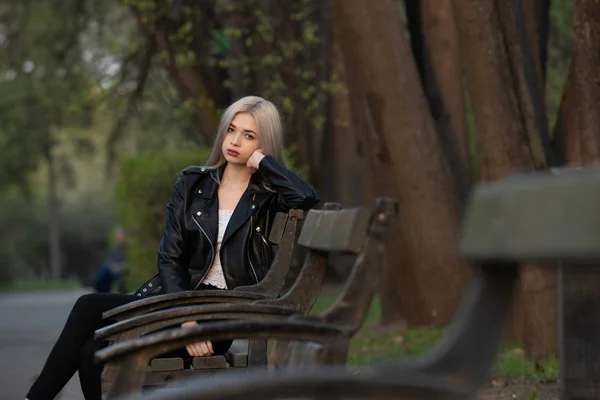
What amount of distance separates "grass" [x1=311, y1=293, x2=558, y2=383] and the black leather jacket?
1712mm

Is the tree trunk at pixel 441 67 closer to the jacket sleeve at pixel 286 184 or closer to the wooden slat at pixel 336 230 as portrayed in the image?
the jacket sleeve at pixel 286 184

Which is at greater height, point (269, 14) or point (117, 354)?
point (269, 14)

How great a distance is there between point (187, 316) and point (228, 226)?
1088 millimetres

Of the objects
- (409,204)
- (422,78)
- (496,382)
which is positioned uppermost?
(422,78)

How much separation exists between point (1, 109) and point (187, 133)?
266 inches

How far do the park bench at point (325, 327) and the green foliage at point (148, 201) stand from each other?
12.1m

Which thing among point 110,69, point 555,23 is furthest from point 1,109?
point 555,23

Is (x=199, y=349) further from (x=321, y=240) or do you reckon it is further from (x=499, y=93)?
(x=499, y=93)

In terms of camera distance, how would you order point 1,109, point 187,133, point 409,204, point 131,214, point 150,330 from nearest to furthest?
1. point 150,330
2. point 409,204
3. point 131,214
4. point 187,133
5. point 1,109

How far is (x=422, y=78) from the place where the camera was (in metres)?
10.9

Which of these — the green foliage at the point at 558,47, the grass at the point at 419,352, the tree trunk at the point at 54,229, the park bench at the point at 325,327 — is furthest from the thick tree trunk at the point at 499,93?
the tree trunk at the point at 54,229

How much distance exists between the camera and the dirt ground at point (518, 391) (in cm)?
668

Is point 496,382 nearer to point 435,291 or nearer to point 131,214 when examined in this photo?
point 435,291

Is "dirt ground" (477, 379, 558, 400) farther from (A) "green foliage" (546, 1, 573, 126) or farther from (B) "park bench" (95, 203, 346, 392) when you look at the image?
(A) "green foliage" (546, 1, 573, 126)
